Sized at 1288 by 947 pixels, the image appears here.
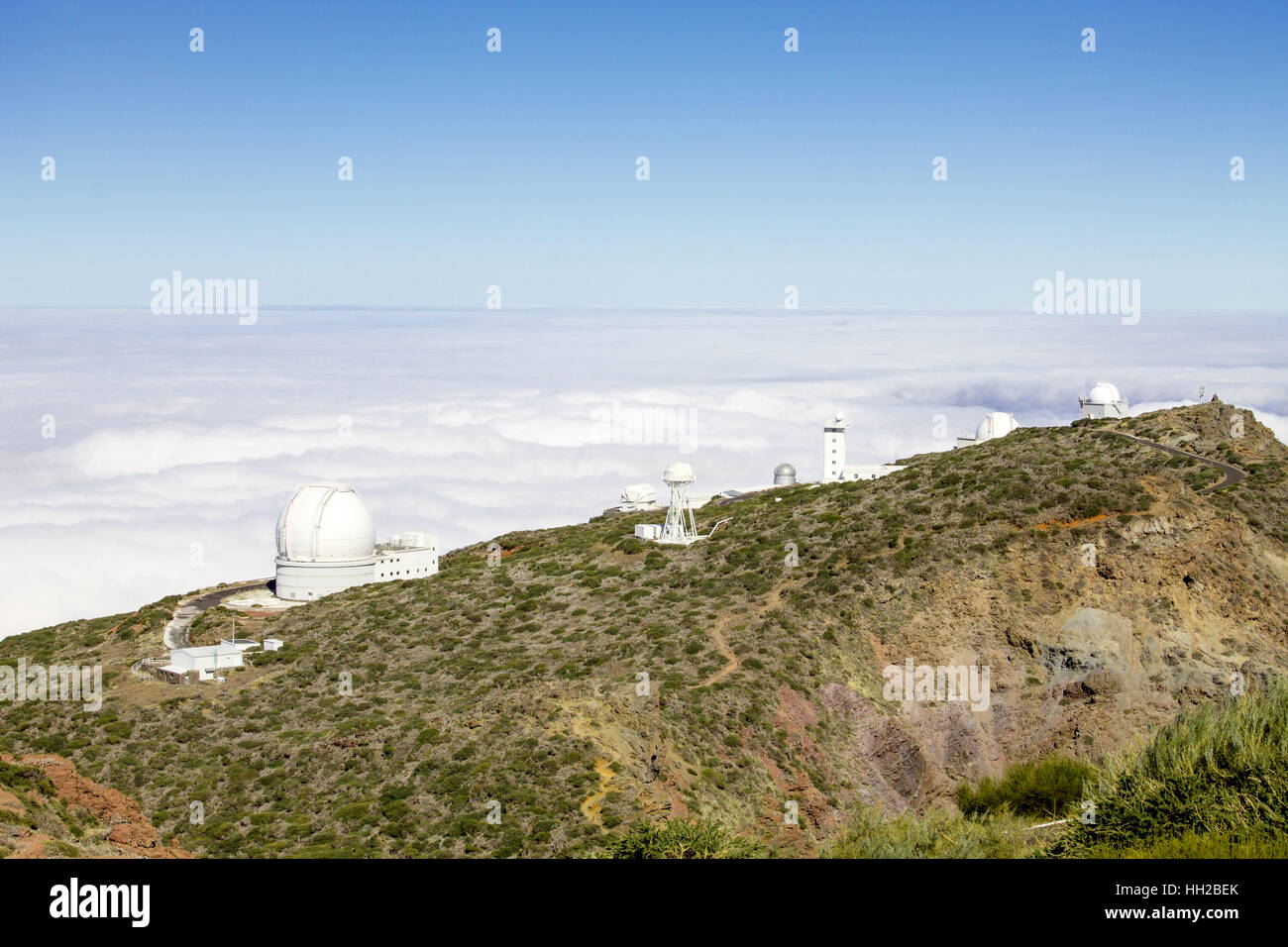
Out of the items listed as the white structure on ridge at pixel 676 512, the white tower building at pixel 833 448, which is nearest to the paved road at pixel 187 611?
the white structure on ridge at pixel 676 512

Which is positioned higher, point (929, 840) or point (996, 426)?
point (996, 426)

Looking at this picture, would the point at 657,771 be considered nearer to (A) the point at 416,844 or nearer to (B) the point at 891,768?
(A) the point at 416,844

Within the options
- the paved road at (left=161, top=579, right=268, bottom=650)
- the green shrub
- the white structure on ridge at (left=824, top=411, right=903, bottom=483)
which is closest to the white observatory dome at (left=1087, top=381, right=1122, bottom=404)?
the white structure on ridge at (left=824, top=411, right=903, bottom=483)

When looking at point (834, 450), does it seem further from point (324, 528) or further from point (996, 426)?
point (324, 528)

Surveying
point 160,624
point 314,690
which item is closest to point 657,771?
point 314,690

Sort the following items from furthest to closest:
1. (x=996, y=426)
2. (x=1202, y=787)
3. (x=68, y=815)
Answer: (x=996, y=426)
(x=68, y=815)
(x=1202, y=787)

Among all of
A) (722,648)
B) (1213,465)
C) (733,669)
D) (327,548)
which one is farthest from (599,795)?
(1213,465)

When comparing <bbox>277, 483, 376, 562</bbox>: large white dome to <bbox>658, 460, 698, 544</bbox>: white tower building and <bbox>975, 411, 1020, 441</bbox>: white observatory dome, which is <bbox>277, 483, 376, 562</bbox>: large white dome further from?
<bbox>975, 411, 1020, 441</bbox>: white observatory dome
